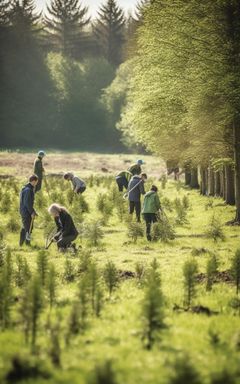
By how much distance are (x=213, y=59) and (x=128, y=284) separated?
8.78m

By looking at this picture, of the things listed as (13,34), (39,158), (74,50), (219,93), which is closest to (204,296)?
(219,93)

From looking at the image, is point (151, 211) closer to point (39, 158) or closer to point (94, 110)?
point (39, 158)

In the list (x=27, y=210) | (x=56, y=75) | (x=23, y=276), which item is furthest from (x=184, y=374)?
(x=56, y=75)

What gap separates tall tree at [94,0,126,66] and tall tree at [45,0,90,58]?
2.46 metres

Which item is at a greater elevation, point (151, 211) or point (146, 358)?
point (151, 211)

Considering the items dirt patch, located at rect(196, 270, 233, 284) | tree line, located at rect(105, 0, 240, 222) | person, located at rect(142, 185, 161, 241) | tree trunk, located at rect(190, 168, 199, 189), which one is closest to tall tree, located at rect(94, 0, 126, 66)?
tree trunk, located at rect(190, 168, 199, 189)

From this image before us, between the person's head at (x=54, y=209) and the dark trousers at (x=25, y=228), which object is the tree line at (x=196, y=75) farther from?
the dark trousers at (x=25, y=228)

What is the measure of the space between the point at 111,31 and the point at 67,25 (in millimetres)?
6660

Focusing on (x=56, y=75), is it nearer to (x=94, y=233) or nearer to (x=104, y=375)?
(x=94, y=233)

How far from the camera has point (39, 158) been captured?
22.8 metres

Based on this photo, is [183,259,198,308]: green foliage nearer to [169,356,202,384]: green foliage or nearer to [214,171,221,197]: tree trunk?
[169,356,202,384]: green foliage

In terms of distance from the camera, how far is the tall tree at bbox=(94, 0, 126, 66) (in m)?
78.9

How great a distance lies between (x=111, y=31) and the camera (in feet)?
261

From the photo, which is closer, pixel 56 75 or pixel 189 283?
pixel 189 283
